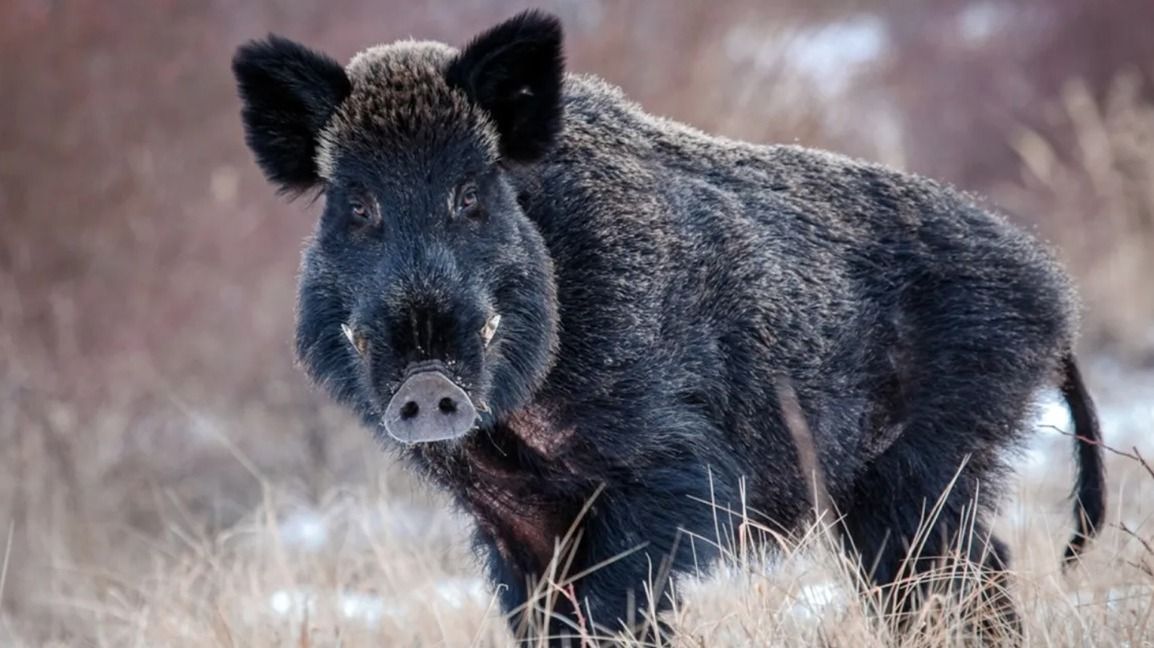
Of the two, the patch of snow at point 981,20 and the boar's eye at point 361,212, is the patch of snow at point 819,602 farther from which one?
the patch of snow at point 981,20

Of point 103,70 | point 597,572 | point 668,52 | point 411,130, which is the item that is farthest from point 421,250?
point 668,52

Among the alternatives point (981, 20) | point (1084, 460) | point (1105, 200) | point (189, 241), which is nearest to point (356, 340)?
point (1084, 460)

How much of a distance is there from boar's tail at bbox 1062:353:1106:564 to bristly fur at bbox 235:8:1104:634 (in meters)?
0.01

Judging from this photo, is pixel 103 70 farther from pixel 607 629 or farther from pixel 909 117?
pixel 909 117

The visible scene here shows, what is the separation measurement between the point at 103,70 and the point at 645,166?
21.9ft

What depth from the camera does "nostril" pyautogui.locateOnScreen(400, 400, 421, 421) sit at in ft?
12.3

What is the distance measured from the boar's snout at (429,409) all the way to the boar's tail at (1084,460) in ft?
7.47

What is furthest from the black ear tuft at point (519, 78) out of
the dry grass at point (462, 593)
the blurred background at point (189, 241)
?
the blurred background at point (189, 241)

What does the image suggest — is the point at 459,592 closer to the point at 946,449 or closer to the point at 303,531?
the point at 946,449

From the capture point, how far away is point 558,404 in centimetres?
445

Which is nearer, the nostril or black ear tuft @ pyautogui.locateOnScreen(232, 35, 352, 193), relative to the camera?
the nostril

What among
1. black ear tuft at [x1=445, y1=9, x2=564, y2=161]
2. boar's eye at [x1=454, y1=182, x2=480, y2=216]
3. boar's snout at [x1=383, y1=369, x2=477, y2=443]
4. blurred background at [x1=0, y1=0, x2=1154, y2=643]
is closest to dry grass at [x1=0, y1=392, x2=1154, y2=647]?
blurred background at [x1=0, y1=0, x2=1154, y2=643]

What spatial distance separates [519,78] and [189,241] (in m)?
7.00

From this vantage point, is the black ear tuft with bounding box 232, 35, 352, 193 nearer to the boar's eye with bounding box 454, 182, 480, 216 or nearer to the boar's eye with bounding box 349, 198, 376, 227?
the boar's eye with bounding box 349, 198, 376, 227
